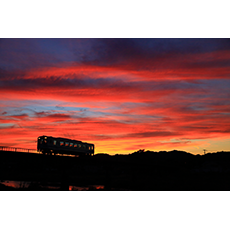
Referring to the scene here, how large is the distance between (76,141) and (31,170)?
91857mm

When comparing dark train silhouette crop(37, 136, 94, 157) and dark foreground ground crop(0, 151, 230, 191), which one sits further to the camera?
dark foreground ground crop(0, 151, 230, 191)

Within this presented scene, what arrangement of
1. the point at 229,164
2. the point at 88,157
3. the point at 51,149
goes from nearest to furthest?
the point at 51,149, the point at 88,157, the point at 229,164

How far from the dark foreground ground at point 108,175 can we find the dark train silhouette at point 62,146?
167 cm

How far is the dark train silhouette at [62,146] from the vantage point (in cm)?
5080

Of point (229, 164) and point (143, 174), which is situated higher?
point (229, 164)

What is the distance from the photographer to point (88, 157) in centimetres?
6259

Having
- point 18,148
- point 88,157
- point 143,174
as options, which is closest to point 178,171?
point 143,174

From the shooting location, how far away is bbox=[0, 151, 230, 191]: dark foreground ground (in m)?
61.9

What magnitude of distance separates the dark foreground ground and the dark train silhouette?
1669 millimetres

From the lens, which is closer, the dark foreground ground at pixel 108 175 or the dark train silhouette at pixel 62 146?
the dark train silhouette at pixel 62 146

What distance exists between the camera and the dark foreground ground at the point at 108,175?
A: 6191 centimetres

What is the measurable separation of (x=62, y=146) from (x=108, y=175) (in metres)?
29.1

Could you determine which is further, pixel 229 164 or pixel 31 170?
pixel 229 164

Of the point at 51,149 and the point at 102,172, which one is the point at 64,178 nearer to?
the point at 51,149
